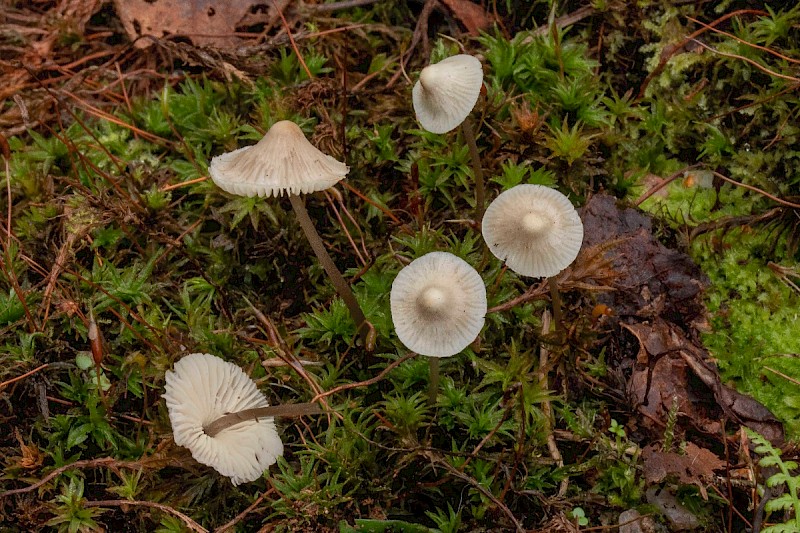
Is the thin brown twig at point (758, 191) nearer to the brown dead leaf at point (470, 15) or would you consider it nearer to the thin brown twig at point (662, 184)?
the thin brown twig at point (662, 184)

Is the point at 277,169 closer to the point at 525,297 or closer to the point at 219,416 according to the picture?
the point at 219,416

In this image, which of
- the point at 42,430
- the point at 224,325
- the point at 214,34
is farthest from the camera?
the point at 214,34

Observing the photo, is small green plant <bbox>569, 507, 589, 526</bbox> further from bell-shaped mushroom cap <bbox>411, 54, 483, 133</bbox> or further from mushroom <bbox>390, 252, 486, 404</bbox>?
bell-shaped mushroom cap <bbox>411, 54, 483, 133</bbox>

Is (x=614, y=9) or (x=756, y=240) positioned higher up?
(x=614, y=9)

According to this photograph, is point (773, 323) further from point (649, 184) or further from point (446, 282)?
point (446, 282)

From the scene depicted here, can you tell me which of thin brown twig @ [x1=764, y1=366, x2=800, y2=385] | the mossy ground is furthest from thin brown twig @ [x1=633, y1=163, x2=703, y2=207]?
thin brown twig @ [x1=764, y1=366, x2=800, y2=385]

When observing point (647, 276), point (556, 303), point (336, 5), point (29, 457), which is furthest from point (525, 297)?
point (29, 457)

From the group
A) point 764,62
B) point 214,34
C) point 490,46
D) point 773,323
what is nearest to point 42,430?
point 214,34
